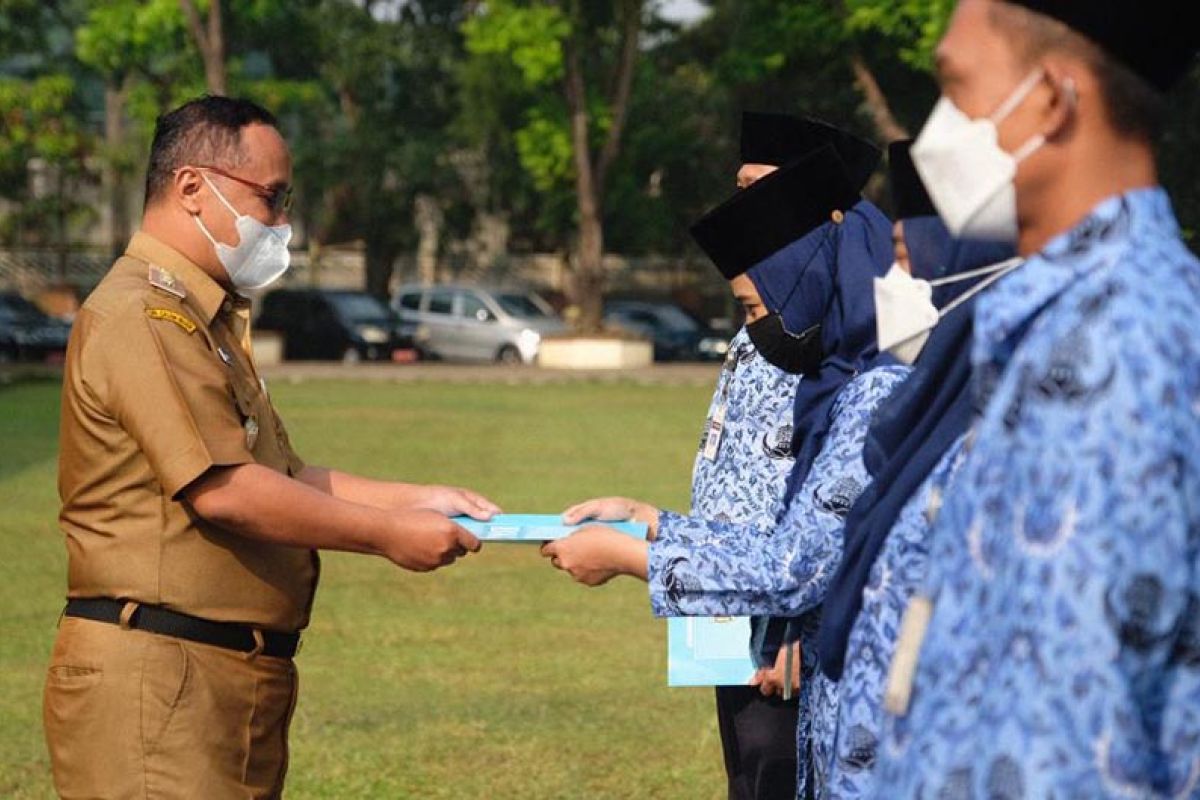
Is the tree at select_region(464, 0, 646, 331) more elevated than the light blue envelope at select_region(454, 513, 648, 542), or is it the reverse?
the light blue envelope at select_region(454, 513, 648, 542)

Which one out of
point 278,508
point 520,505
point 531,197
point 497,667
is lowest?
point 531,197

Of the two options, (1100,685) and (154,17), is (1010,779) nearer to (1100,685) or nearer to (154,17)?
(1100,685)

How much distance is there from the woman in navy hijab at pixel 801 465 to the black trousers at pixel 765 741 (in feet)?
2.64

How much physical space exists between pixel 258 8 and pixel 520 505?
32.2 metres

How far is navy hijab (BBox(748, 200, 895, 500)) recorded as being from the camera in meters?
4.41

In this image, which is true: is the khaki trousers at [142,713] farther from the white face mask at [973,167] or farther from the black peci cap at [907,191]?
the white face mask at [973,167]

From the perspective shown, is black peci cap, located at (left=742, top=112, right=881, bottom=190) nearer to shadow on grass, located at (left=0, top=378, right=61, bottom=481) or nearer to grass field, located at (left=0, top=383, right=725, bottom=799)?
grass field, located at (left=0, top=383, right=725, bottom=799)

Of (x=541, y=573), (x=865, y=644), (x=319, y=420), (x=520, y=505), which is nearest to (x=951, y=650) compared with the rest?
(x=865, y=644)

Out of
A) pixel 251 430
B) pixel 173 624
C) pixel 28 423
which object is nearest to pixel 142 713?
pixel 173 624

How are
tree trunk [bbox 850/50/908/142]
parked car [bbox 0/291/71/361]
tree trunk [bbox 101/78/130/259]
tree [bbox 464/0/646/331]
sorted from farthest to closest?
tree trunk [bbox 101/78/130/259] < parked car [bbox 0/291/71/361] < tree [bbox 464/0/646/331] < tree trunk [bbox 850/50/908/142]

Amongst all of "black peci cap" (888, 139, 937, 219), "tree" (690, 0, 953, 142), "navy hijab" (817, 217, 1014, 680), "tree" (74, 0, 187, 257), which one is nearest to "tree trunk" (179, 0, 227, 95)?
"tree" (74, 0, 187, 257)

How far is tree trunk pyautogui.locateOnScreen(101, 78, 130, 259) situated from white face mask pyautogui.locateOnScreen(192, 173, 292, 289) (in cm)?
4923

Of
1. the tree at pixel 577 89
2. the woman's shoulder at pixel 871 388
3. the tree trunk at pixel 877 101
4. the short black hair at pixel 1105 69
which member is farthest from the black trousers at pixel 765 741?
the tree trunk at pixel 877 101

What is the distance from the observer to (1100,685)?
240cm
